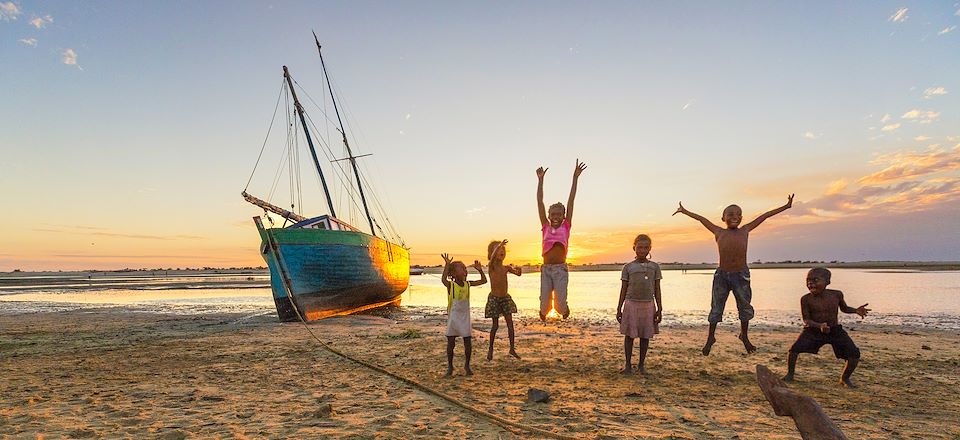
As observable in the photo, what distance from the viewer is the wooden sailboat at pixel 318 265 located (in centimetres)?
1603

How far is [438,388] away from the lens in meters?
5.91

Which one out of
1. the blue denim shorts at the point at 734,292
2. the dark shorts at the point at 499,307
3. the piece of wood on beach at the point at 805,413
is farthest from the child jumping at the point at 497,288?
the piece of wood on beach at the point at 805,413

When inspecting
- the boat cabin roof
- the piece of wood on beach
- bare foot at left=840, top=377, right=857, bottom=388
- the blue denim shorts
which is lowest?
bare foot at left=840, top=377, right=857, bottom=388

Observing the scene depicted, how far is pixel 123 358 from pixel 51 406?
3782 millimetres

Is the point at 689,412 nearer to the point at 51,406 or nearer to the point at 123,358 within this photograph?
the point at 51,406

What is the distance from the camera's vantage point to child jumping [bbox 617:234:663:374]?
654 centimetres

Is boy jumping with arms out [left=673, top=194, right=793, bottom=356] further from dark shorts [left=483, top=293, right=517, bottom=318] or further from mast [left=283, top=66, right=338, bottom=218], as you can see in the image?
mast [left=283, top=66, right=338, bottom=218]

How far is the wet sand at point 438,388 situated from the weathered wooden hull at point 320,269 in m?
5.26

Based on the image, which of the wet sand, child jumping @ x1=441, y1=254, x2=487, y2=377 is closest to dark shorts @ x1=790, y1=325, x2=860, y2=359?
the wet sand

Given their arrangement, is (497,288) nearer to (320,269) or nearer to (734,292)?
(734,292)

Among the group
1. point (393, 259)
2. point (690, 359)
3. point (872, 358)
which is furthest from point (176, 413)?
point (393, 259)

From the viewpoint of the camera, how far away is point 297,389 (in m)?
5.95

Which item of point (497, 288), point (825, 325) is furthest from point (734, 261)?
point (497, 288)

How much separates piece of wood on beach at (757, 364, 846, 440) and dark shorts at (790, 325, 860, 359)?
3945mm
